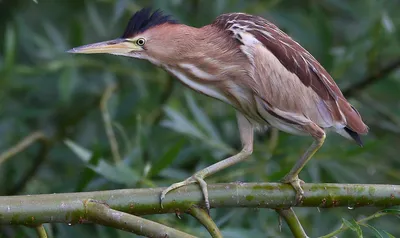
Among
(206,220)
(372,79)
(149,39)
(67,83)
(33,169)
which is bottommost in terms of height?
(33,169)

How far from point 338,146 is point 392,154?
46 centimetres

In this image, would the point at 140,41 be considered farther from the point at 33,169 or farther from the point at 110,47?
the point at 33,169

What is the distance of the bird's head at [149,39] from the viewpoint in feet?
6.15

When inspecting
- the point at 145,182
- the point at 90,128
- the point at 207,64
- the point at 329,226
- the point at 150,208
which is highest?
the point at 207,64

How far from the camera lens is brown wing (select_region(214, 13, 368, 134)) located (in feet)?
6.23

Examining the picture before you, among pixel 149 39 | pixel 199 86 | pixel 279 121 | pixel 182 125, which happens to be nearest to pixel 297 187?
pixel 279 121

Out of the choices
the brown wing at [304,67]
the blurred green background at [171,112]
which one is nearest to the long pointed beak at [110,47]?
the brown wing at [304,67]

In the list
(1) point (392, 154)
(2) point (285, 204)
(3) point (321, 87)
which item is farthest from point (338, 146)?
(2) point (285, 204)

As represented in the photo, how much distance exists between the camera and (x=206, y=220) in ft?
5.48

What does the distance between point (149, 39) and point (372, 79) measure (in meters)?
1.05

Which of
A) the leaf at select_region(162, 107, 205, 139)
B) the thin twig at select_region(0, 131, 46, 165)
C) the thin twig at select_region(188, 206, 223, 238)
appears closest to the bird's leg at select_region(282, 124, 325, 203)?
the thin twig at select_region(188, 206, 223, 238)

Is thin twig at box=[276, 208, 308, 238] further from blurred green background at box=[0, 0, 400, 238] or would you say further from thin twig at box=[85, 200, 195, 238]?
blurred green background at box=[0, 0, 400, 238]

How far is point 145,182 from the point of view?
6.87ft

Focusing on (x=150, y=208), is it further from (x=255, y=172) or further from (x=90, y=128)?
(x=90, y=128)
